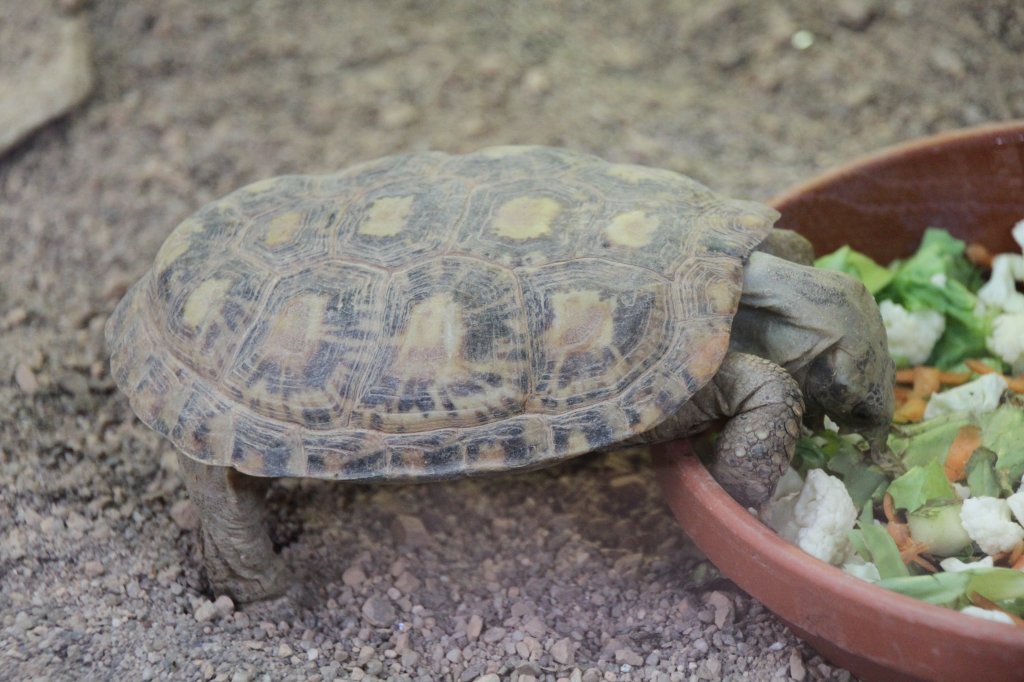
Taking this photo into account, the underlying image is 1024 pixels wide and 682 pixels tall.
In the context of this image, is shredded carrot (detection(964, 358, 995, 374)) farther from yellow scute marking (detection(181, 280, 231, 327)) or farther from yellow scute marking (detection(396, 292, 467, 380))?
yellow scute marking (detection(181, 280, 231, 327))

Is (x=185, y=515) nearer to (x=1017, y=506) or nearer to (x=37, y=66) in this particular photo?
(x=1017, y=506)

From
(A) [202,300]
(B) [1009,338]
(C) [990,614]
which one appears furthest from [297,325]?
(B) [1009,338]

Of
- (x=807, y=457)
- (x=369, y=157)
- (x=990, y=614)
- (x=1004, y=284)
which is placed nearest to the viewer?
(x=990, y=614)

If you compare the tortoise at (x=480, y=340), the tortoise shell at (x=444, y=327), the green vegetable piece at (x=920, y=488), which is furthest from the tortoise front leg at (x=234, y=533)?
the green vegetable piece at (x=920, y=488)

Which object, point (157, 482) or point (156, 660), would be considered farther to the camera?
point (157, 482)

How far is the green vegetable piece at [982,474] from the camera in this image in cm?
284

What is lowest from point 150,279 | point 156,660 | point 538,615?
point 538,615

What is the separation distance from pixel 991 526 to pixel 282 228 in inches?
85.5

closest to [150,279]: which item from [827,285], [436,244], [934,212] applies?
[436,244]

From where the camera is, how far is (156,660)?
272 cm

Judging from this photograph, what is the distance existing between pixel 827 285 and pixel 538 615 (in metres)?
1.31

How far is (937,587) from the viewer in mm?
2414

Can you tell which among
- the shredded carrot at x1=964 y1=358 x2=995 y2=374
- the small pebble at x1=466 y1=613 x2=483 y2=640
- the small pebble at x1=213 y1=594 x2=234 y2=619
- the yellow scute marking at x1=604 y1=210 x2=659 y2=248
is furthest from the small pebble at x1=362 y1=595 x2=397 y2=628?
the shredded carrot at x1=964 y1=358 x2=995 y2=374

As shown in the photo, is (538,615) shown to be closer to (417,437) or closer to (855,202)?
(417,437)
